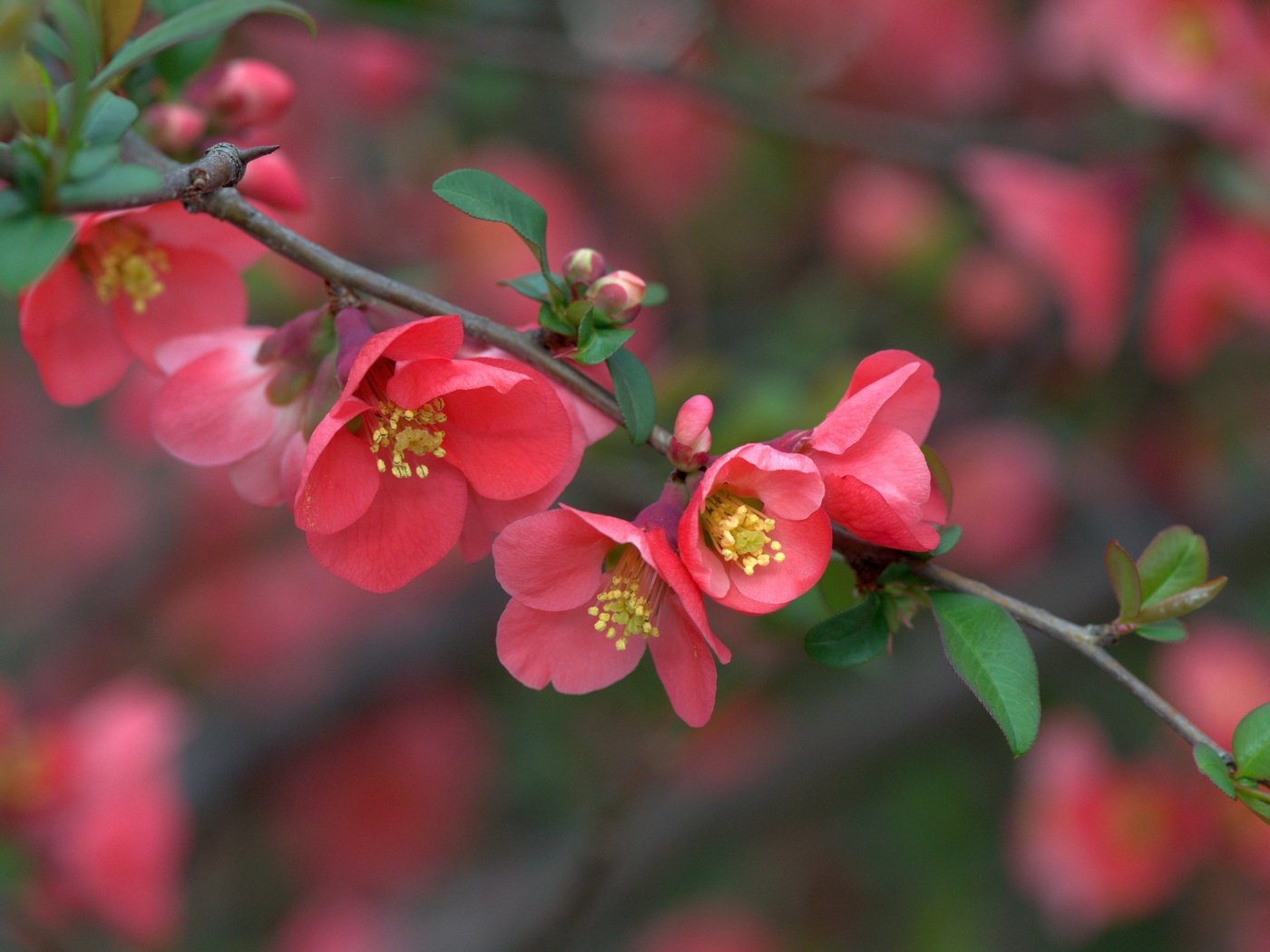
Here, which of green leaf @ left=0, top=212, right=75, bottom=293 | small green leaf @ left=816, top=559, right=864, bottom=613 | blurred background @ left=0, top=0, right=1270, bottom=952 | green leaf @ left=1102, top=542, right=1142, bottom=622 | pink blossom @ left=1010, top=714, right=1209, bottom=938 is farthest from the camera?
pink blossom @ left=1010, top=714, right=1209, bottom=938

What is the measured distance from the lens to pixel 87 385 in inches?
31.0

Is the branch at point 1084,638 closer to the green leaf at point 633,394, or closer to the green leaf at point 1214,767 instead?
the green leaf at point 1214,767

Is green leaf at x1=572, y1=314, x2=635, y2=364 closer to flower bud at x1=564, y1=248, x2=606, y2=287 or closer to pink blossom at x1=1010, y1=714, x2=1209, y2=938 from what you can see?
flower bud at x1=564, y1=248, x2=606, y2=287

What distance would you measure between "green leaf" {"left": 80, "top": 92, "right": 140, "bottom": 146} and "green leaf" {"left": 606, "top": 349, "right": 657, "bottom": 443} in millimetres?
288

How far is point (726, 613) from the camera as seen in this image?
1393mm

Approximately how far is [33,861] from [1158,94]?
5.20ft

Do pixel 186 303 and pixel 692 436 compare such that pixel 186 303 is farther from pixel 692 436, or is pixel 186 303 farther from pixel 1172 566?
pixel 1172 566

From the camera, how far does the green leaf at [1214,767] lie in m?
0.60

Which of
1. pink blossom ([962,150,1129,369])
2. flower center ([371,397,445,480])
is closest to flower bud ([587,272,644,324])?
flower center ([371,397,445,480])

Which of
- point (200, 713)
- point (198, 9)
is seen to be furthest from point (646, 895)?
point (198, 9)

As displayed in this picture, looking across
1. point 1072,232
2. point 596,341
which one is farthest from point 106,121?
point 1072,232

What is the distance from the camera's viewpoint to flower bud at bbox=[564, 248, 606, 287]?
663 mm

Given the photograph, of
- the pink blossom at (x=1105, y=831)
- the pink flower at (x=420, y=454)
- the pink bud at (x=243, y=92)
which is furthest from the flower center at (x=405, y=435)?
the pink blossom at (x=1105, y=831)

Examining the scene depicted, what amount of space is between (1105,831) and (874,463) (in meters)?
1.19
